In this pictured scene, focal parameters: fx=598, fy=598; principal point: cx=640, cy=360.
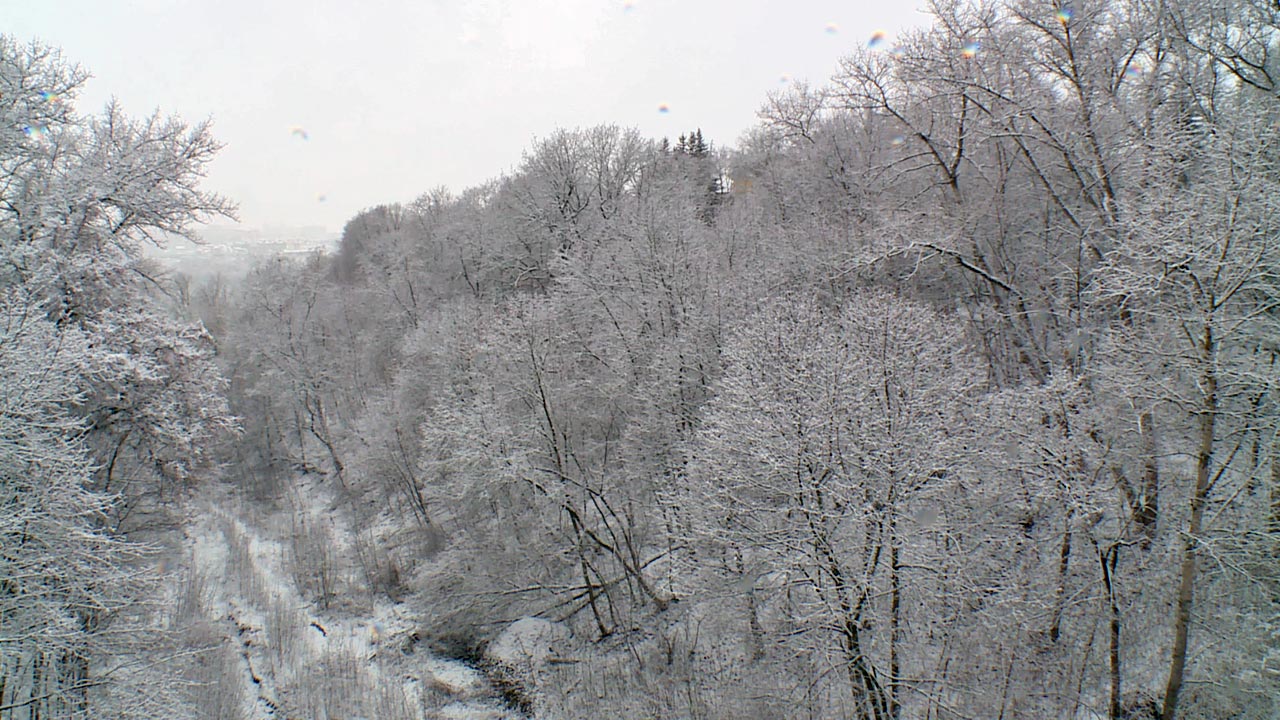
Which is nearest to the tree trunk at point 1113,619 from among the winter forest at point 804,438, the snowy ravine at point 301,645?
the winter forest at point 804,438

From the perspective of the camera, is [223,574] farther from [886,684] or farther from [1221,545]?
[1221,545]

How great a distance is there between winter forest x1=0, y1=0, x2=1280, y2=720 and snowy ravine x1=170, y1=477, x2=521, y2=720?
13 cm

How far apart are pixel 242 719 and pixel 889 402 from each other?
49.6ft

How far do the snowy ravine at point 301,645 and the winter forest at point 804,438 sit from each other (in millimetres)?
132

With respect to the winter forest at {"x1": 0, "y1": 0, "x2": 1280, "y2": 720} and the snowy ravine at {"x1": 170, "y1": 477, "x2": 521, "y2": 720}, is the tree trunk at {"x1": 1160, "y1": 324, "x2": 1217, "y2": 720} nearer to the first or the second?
the winter forest at {"x1": 0, "y1": 0, "x2": 1280, "y2": 720}

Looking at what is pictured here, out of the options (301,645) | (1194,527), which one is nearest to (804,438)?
(1194,527)

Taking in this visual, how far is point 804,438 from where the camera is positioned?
9.23m

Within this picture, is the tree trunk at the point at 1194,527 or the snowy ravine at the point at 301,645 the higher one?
the tree trunk at the point at 1194,527

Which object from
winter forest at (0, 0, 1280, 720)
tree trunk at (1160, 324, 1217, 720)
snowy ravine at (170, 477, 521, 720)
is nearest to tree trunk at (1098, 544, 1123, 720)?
→ winter forest at (0, 0, 1280, 720)

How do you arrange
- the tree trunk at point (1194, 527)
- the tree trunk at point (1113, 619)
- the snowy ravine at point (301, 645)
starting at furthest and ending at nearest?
the snowy ravine at point (301, 645), the tree trunk at point (1113, 619), the tree trunk at point (1194, 527)

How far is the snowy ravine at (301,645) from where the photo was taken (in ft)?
45.9

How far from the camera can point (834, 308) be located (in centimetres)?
1532

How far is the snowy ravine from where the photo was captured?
14.0 meters

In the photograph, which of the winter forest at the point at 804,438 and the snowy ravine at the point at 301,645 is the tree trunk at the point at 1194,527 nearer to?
the winter forest at the point at 804,438
